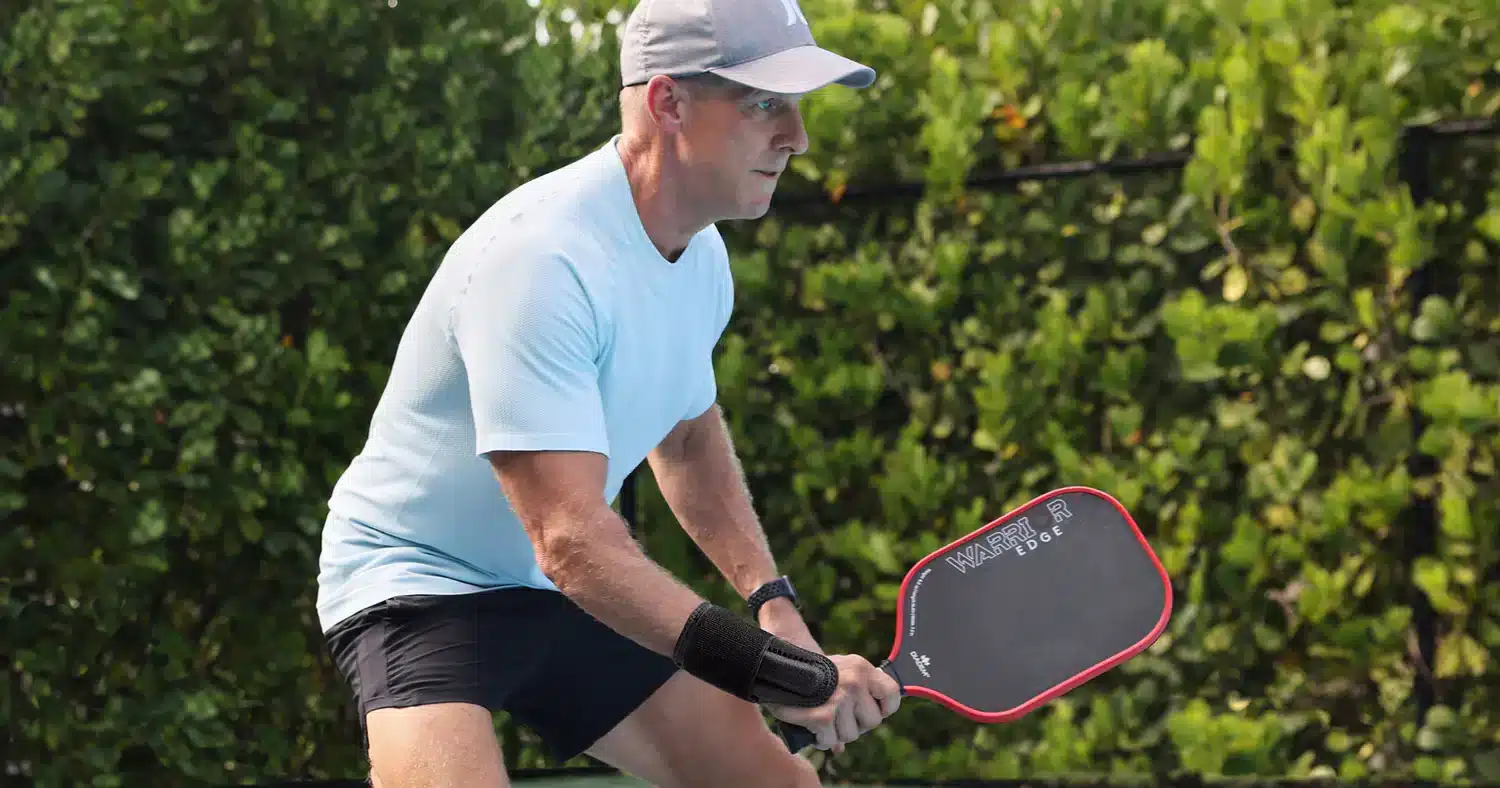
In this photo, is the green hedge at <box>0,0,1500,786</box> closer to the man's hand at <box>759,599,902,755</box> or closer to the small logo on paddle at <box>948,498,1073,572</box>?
the small logo on paddle at <box>948,498,1073,572</box>

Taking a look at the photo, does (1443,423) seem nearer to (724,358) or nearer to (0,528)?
(724,358)

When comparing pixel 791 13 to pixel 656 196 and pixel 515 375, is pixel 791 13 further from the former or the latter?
pixel 515 375

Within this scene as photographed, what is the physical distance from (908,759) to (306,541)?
6.34ft

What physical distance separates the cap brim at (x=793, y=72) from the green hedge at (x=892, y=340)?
2.24 m

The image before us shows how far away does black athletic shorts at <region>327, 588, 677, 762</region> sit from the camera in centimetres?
305

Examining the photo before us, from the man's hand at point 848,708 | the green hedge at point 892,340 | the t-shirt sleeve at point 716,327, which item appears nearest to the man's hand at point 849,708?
the man's hand at point 848,708

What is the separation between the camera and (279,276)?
5.52 metres

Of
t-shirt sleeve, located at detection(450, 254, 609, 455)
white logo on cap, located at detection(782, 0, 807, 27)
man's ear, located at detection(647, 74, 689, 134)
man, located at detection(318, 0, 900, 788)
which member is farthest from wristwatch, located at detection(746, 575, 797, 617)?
white logo on cap, located at detection(782, 0, 807, 27)

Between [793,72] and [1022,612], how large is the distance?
1.05 metres

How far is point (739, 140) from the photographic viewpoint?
293 centimetres

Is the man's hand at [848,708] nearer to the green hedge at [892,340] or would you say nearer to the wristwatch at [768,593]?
the wristwatch at [768,593]

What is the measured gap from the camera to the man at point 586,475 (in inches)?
109

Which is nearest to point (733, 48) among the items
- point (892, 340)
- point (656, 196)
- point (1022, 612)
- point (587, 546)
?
point (656, 196)

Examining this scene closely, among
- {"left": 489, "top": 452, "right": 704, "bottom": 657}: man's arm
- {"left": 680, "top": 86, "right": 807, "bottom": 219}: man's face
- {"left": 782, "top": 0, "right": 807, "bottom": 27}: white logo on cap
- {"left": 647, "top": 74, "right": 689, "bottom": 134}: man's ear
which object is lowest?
{"left": 489, "top": 452, "right": 704, "bottom": 657}: man's arm
